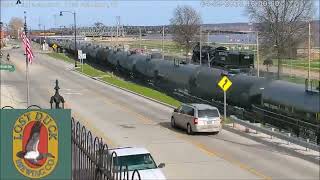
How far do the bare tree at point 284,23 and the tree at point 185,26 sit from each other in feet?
75.2

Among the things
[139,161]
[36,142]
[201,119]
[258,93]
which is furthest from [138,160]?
[258,93]

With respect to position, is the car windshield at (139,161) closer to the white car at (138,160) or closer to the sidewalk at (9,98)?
the white car at (138,160)

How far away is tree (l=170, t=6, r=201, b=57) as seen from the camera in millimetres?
92188

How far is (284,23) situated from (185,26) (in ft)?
91.6

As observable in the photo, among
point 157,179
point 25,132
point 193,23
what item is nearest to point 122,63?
point 193,23

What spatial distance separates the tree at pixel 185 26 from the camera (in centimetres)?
9219

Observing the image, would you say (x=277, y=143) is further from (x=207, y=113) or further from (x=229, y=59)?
(x=229, y=59)

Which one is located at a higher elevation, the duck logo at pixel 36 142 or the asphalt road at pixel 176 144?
the duck logo at pixel 36 142

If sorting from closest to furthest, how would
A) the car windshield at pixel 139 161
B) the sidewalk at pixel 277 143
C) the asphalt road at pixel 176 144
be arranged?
the car windshield at pixel 139 161 → the asphalt road at pixel 176 144 → the sidewalk at pixel 277 143

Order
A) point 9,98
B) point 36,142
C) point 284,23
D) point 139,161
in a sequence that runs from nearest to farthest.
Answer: point 36,142 → point 139,161 → point 9,98 → point 284,23

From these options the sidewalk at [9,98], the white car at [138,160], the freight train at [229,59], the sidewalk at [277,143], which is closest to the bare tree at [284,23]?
the freight train at [229,59]

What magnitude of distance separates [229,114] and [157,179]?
1879 cm

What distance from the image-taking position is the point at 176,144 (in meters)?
23.4

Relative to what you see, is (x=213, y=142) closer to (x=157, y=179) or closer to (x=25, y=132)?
(x=157, y=179)
